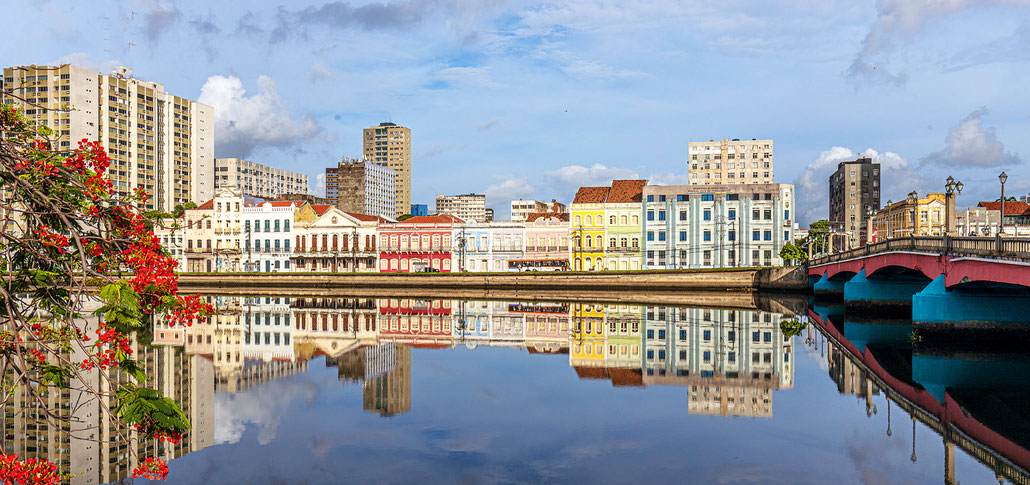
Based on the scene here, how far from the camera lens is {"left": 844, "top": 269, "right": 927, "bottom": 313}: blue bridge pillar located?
4525cm

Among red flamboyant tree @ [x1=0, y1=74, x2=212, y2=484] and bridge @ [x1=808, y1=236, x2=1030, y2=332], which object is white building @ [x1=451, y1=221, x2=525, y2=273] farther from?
red flamboyant tree @ [x1=0, y1=74, x2=212, y2=484]

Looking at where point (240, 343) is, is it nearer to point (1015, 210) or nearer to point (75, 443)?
point (75, 443)

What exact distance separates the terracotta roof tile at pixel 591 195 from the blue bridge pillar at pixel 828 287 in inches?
1118

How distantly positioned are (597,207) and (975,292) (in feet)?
175

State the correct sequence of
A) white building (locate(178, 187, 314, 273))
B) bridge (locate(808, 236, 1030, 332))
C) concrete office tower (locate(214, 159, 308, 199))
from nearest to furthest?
1. bridge (locate(808, 236, 1030, 332))
2. white building (locate(178, 187, 314, 273))
3. concrete office tower (locate(214, 159, 308, 199))

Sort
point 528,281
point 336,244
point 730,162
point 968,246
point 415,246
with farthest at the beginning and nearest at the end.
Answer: point 730,162, point 336,244, point 415,246, point 528,281, point 968,246

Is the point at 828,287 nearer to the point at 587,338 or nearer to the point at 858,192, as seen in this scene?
the point at 587,338

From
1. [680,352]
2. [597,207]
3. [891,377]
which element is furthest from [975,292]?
[597,207]

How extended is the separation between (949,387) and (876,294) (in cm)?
2479

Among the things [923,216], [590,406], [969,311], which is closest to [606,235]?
[923,216]

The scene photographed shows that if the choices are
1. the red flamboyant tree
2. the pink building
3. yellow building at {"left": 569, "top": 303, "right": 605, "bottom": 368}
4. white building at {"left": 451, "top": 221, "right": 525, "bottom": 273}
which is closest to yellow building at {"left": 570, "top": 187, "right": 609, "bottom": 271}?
white building at {"left": 451, "top": 221, "right": 525, "bottom": 273}

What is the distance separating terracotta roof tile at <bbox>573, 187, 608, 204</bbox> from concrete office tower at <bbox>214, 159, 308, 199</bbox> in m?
101

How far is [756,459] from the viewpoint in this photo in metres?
14.8

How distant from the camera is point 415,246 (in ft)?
287
